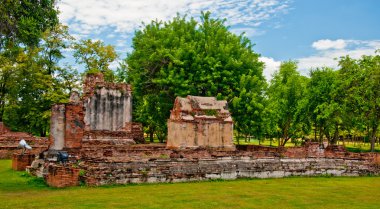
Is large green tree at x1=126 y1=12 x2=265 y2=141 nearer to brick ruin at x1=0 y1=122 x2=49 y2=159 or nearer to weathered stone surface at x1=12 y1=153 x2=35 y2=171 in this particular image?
brick ruin at x1=0 y1=122 x2=49 y2=159

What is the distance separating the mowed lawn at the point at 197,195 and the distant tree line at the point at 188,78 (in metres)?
6.51

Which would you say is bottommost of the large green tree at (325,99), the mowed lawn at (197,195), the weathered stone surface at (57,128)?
the mowed lawn at (197,195)

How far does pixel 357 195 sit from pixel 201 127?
1025 centimetres

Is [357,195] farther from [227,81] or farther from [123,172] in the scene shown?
[227,81]

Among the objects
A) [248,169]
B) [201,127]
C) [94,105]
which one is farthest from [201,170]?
[94,105]

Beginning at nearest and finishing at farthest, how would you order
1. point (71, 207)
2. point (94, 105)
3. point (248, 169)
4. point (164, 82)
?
point (71, 207) → point (248, 169) → point (94, 105) → point (164, 82)

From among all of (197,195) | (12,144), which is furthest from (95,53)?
(197,195)

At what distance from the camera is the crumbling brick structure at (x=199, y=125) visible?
22.1m

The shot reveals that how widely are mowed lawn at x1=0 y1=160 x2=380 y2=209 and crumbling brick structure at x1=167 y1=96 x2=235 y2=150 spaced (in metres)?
5.81

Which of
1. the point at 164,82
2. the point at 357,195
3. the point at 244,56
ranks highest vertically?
the point at 244,56

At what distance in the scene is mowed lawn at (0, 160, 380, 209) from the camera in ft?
36.6

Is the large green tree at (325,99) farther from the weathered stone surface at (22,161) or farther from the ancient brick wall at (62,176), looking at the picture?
the ancient brick wall at (62,176)

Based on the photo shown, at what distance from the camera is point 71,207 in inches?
410


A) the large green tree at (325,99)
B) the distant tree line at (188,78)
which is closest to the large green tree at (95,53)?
the distant tree line at (188,78)
